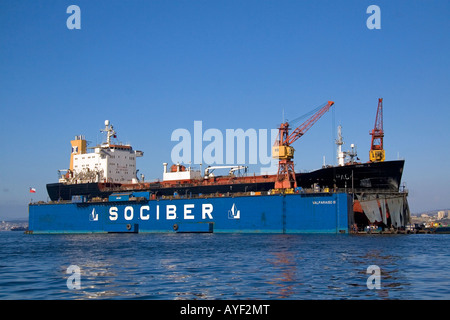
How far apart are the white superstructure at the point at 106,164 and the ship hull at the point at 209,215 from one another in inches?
240

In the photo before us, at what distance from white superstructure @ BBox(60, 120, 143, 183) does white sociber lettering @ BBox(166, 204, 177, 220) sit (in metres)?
13.3

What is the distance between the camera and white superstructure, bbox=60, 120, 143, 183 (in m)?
81.2

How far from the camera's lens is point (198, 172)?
78.4 meters

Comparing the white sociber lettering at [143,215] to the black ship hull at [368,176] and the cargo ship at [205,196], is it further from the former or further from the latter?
the black ship hull at [368,176]

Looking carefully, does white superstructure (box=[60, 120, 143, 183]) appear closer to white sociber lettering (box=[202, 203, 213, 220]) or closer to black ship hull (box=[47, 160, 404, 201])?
black ship hull (box=[47, 160, 404, 201])

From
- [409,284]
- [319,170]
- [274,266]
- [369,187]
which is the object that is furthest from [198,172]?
[409,284]

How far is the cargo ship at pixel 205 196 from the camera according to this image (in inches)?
2314

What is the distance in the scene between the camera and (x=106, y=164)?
266 feet

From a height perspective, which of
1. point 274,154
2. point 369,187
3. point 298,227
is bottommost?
point 298,227

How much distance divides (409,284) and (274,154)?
4550 cm
